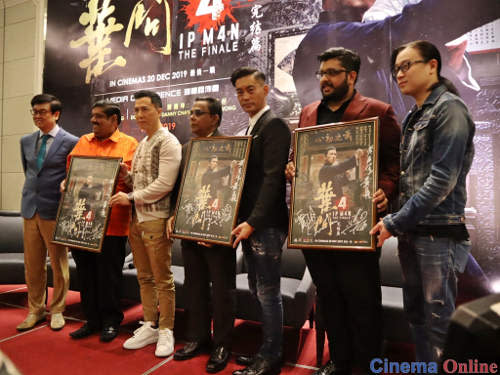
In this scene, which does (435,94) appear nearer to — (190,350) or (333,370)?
(333,370)

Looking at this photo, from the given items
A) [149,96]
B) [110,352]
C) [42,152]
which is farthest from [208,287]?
[42,152]

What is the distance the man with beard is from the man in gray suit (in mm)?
1989

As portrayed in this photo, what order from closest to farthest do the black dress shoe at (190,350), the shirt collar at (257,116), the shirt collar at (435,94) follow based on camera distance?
the shirt collar at (435,94), the shirt collar at (257,116), the black dress shoe at (190,350)

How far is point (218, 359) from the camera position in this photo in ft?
6.63

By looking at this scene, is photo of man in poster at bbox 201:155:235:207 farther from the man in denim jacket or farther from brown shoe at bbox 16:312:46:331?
brown shoe at bbox 16:312:46:331

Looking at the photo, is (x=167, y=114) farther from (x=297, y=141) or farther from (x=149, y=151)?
(x=297, y=141)

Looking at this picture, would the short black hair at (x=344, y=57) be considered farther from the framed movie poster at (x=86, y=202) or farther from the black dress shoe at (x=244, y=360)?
the black dress shoe at (x=244, y=360)

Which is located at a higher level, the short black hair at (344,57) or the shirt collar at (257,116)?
the short black hair at (344,57)

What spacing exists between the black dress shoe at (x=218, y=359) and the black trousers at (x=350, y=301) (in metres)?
0.65

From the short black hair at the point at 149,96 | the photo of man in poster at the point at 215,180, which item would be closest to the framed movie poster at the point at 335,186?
the photo of man in poster at the point at 215,180

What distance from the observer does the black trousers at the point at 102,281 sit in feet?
8.19

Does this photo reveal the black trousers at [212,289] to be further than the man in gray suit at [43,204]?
No

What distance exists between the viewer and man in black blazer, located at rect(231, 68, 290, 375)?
72.9 inches

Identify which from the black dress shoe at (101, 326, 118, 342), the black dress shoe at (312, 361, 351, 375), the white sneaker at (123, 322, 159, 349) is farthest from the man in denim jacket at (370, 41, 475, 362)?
the black dress shoe at (101, 326, 118, 342)
